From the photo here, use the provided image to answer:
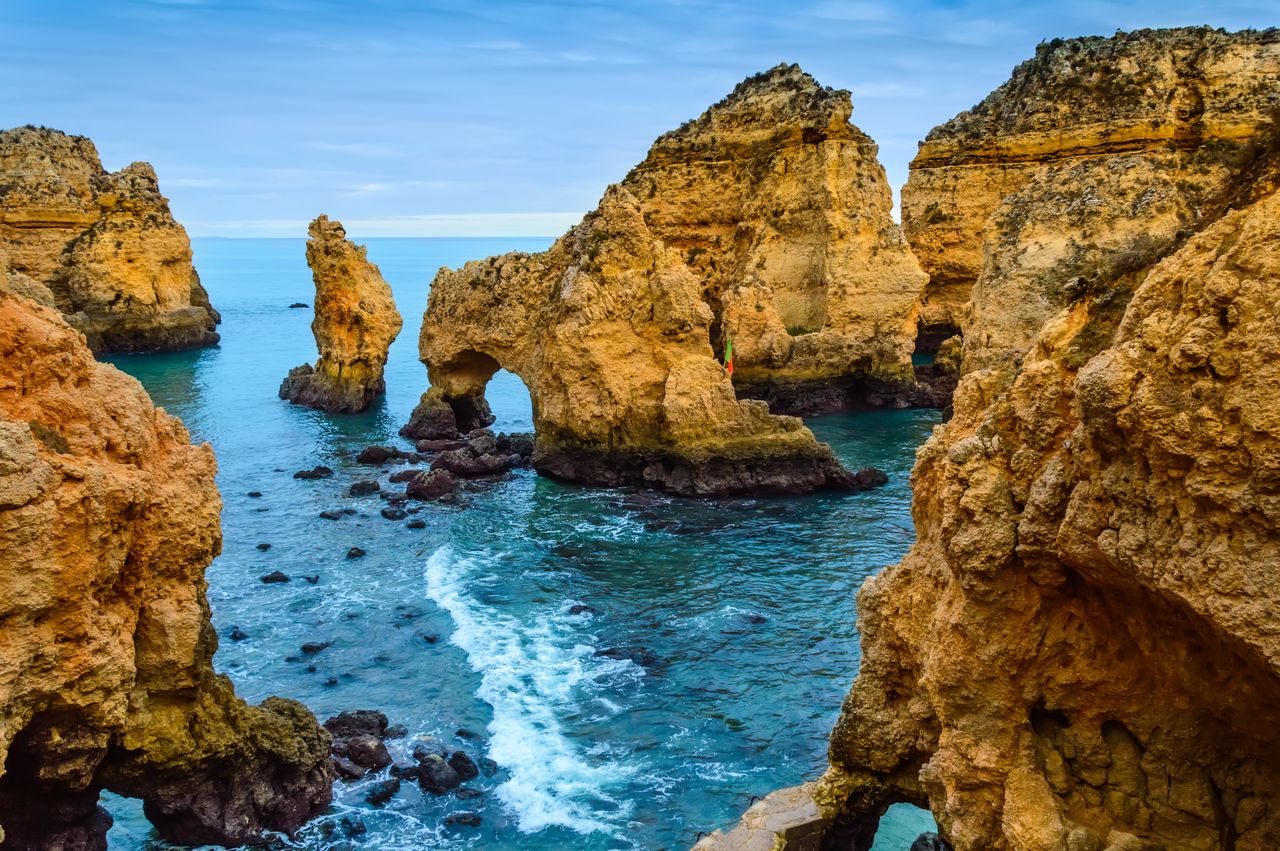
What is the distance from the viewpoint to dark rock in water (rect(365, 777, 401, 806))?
17.5 metres

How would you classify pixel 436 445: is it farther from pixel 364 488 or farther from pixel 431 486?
pixel 431 486

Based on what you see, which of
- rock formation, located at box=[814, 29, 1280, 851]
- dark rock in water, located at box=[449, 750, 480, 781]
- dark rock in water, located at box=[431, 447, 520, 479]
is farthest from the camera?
dark rock in water, located at box=[431, 447, 520, 479]

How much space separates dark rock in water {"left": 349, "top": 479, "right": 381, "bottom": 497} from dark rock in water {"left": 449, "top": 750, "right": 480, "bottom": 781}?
20.9 meters

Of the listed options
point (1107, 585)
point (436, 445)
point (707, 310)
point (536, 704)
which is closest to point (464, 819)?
point (536, 704)

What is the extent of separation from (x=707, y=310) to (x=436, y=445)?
1427 cm

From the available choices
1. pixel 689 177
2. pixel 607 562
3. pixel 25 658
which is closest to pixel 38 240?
pixel 689 177

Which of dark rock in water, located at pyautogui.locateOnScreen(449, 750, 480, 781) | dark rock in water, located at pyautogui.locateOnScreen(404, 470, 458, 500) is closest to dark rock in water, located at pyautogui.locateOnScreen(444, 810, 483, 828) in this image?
dark rock in water, located at pyautogui.locateOnScreen(449, 750, 480, 781)

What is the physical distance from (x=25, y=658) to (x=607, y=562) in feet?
65.6

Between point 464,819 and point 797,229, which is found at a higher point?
point 797,229

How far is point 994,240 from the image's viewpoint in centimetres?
3030

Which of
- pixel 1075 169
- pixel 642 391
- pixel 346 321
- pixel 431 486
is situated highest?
pixel 1075 169

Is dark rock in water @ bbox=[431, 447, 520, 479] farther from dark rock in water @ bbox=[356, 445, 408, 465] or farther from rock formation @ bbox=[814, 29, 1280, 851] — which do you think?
rock formation @ bbox=[814, 29, 1280, 851]

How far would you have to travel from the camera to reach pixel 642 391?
37062mm

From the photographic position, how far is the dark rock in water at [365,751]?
1855cm
